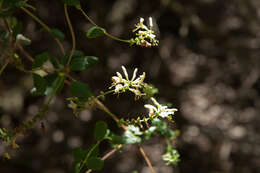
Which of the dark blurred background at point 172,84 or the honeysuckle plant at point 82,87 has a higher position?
the dark blurred background at point 172,84

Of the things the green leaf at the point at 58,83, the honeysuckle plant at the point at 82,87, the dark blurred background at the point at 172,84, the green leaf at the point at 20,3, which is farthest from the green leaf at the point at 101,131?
the dark blurred background at the point at 172,84

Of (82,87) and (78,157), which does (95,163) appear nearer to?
(78,157)

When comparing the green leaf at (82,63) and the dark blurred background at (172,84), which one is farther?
the dark blurred background at (172,84)

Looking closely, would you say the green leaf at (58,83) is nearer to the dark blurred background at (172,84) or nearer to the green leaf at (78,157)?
the green leaf at (78,157)

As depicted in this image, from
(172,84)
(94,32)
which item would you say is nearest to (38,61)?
(94,32)

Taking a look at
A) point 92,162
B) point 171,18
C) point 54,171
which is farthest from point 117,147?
point 171,18

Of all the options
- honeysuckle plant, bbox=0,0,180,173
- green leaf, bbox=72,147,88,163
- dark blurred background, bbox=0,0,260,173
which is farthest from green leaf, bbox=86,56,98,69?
dark blurred background, bbox=0,0,260,173
